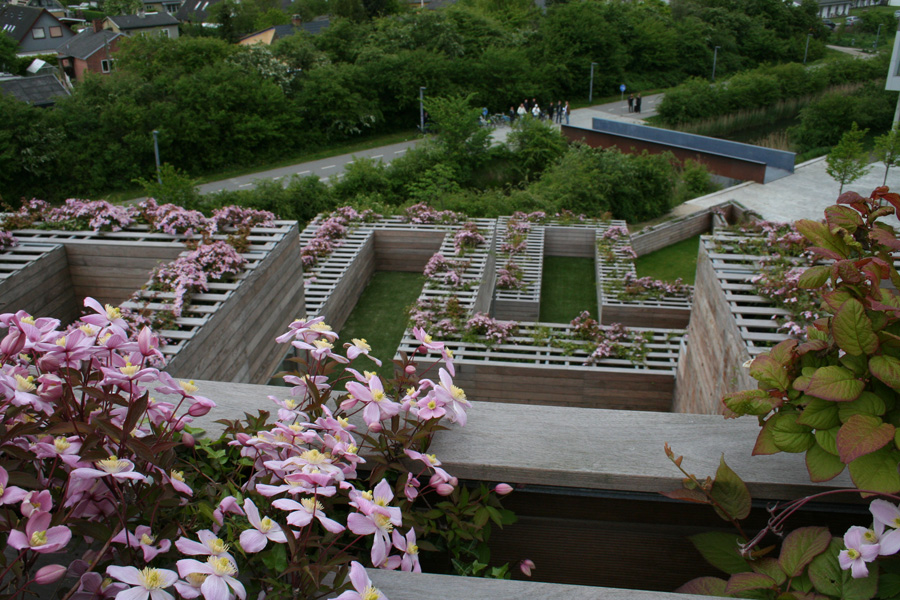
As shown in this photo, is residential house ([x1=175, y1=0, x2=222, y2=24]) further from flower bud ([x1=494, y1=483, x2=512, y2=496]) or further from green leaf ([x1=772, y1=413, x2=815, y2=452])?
green leaf ([x1=772, y1=413, x2=815, y2=452])

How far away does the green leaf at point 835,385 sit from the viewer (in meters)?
1.08

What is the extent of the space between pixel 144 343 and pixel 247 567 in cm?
43

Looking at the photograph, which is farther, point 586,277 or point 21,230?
point 586,277

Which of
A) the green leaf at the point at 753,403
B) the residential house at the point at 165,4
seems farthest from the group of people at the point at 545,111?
the residential house at the point at 165,4

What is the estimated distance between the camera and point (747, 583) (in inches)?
42.2

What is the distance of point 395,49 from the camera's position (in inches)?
1117

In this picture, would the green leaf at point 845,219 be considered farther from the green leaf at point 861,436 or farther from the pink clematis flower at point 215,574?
the pink clematis flower at point 215,574

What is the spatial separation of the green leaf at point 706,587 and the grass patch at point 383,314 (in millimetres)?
5390

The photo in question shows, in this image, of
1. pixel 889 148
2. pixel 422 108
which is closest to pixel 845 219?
pixel 889 148

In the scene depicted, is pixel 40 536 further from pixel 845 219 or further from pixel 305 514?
pixel 845 219

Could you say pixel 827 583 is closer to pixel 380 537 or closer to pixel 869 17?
pixel 380 537

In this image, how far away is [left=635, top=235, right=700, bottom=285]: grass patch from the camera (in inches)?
409

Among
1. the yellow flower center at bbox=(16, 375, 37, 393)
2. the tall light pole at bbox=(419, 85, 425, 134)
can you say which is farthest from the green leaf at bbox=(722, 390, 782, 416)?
the tall light pole at bbox=(419, 85, 425, 134)

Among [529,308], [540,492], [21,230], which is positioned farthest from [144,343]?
[529,308]
